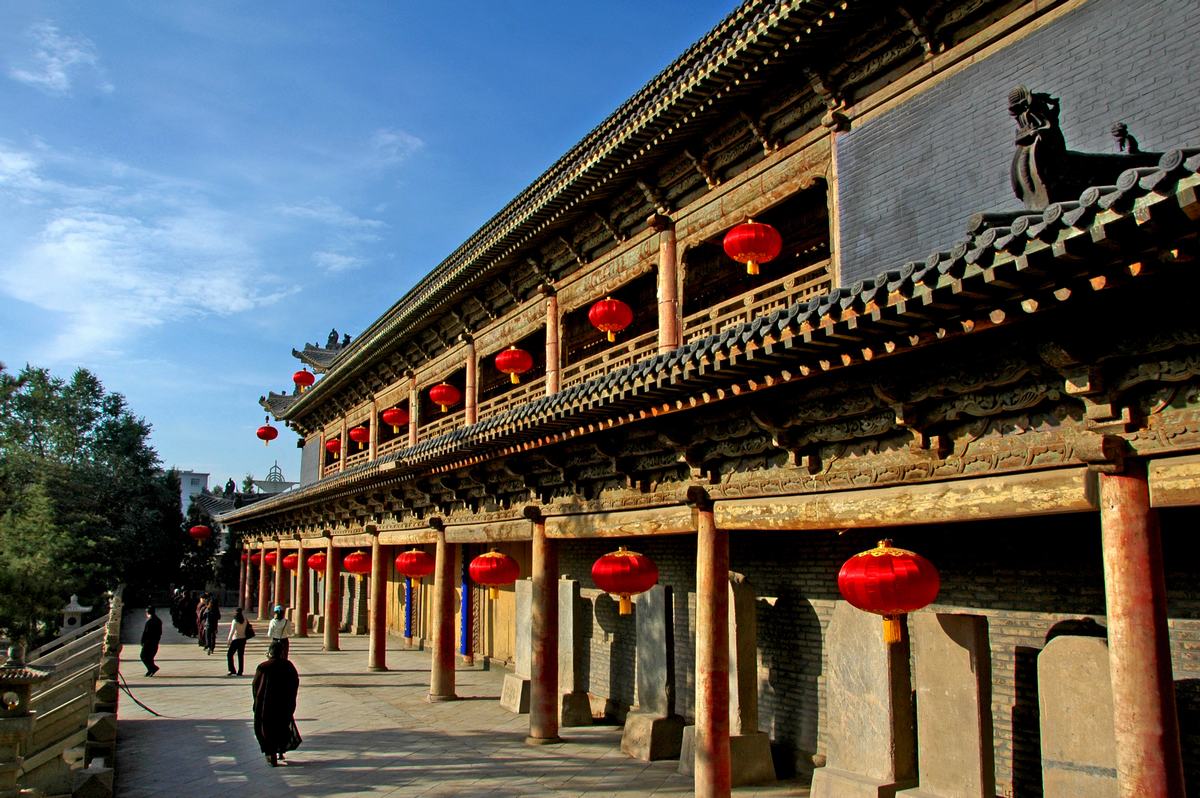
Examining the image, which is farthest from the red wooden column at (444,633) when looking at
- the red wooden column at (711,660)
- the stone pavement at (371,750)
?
the red wooden column at (711,660)

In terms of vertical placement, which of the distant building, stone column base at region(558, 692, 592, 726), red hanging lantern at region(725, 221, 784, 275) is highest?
the distant building

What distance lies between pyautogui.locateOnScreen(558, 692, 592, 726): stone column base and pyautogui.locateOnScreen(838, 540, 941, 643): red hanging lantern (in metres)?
6.85

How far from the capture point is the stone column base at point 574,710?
1210 centimetres

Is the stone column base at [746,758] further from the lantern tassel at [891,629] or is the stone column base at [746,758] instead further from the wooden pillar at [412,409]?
the wooden pillar at [412,409]

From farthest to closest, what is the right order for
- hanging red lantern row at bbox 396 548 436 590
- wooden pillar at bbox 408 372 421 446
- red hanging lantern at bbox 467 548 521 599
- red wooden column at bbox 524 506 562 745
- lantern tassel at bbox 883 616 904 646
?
wooden pillar at bbox 408 372 421 446, hanging red lantern row at bbox 396 548 436 590, red hanging lantern at bbox 467 548 521 599, red wooden column at bbox 524 506 562 745, lantern tassel at bbox 883 616 904 646

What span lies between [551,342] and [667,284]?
3033 mm

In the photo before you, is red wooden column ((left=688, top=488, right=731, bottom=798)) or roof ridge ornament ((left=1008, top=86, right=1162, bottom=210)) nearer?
roof ridge ornament ((left=1008, top=86, right=1162, bottom=210))

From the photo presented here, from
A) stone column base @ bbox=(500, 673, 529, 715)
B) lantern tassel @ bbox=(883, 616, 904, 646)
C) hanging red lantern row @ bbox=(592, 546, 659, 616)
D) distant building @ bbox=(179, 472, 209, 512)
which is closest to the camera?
lantern tassel @ bbox=(883, 616, 904, 646)

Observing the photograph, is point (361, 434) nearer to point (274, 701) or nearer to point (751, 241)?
point (274, 701)

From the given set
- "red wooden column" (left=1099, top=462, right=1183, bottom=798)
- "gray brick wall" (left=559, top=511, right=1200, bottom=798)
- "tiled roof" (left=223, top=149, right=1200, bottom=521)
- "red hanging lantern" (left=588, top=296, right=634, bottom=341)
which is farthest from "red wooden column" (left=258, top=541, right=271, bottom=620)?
"red wooden column" (left=1099, top=462, right=1183, bottom=798)

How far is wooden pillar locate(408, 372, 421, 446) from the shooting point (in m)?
19.1

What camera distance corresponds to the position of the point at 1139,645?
4.64 meters

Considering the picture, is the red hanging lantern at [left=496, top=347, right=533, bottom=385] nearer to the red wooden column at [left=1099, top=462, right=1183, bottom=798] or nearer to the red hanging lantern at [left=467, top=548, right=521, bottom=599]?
the red hanging lantern at [left=467, top=548, right=521, bottom=599]

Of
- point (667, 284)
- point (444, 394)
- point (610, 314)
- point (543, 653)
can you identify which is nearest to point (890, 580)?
point (667, 284)
